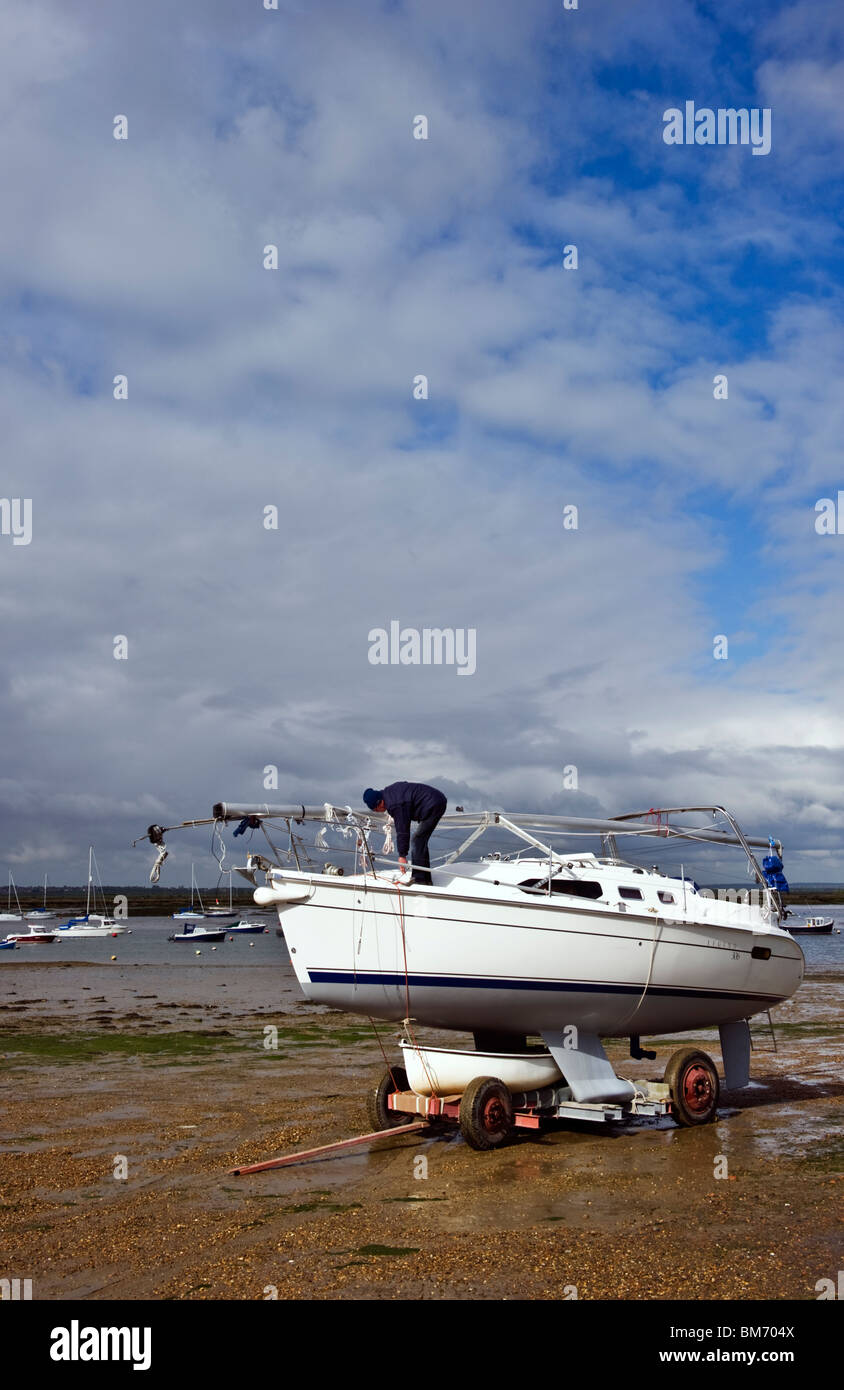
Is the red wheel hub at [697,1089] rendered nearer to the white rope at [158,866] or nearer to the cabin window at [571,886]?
the cabin window at [571,886]

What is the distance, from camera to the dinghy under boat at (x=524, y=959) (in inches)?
444

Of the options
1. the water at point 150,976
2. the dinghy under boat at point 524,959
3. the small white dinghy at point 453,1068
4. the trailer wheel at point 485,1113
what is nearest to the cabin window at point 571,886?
the dinghy under boat at point 524,959

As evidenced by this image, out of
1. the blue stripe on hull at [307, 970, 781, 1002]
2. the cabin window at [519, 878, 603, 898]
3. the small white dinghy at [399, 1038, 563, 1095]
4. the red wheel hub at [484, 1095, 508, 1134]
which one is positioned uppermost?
the cabin window at [519, 878, 603, 898]

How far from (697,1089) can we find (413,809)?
17.2 feet

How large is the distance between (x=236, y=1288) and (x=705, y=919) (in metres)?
8.27

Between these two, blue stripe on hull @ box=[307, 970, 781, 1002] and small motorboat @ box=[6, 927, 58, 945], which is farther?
small motorboat @ box=[6, 927, 58, 945]

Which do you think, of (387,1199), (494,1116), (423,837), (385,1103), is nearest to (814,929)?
(385,1103)

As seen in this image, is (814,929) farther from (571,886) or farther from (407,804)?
(407,804)

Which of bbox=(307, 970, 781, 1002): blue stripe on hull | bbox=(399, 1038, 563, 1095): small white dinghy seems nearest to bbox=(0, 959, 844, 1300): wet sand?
bbox=(399, 1038, 563, 1095): small white dinghy

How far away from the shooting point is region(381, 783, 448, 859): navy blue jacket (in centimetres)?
1190

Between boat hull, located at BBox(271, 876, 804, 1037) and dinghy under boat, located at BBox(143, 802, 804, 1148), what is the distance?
0.05 feet

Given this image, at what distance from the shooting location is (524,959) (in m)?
11.6

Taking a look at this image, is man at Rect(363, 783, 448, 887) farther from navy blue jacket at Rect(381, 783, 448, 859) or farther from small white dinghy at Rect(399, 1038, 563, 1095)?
small white dinghy at Rect(399, 1038, 563, 1095)

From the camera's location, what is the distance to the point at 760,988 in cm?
1455
